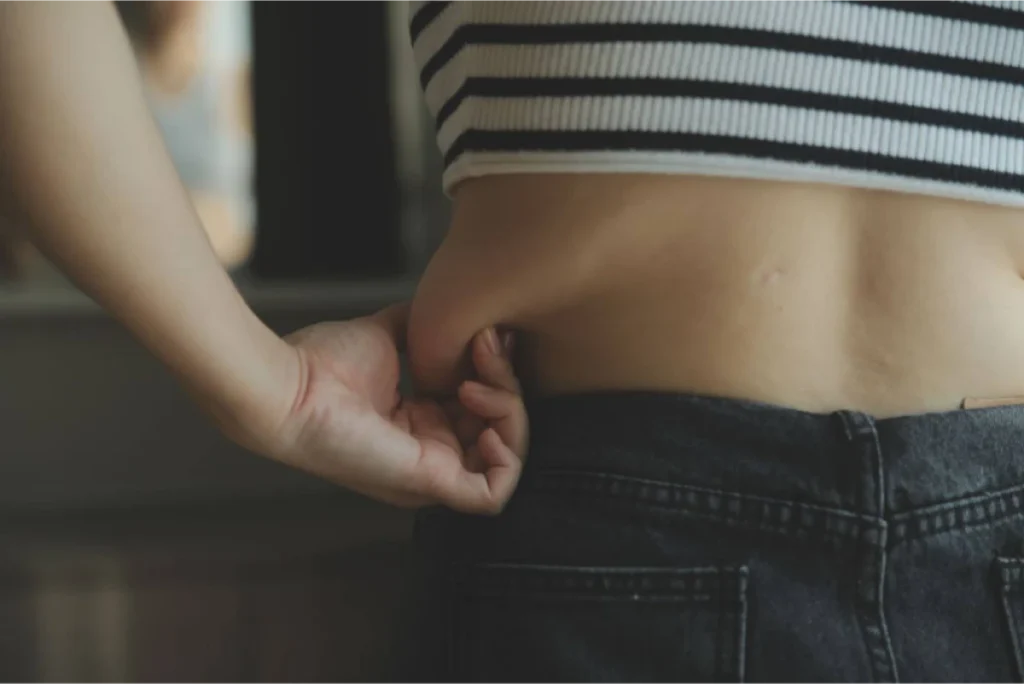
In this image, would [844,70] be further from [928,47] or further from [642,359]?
[642,359]

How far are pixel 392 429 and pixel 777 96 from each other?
0.26 metres

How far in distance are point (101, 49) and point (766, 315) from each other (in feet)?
1.05

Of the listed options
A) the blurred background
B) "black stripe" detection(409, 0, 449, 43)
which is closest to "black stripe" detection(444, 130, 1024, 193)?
"black stripe" detection(409, 0, 449, 43)

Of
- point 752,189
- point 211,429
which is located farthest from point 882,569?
point 211,429

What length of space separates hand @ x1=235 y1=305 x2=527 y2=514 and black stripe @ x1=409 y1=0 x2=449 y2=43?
17 centimetres

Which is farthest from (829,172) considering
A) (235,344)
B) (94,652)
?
(94,652)

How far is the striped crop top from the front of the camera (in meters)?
0.43

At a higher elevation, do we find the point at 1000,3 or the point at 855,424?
the point at 1000,3

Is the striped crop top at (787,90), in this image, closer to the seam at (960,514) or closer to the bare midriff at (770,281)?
the bare midriff at (770,281)

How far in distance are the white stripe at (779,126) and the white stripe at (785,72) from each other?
1 cm

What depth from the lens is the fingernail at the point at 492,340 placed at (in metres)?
0.53

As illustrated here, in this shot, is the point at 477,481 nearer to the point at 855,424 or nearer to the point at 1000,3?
the point at 855,424

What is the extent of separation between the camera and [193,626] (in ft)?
2.82

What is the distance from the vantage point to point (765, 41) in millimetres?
431
